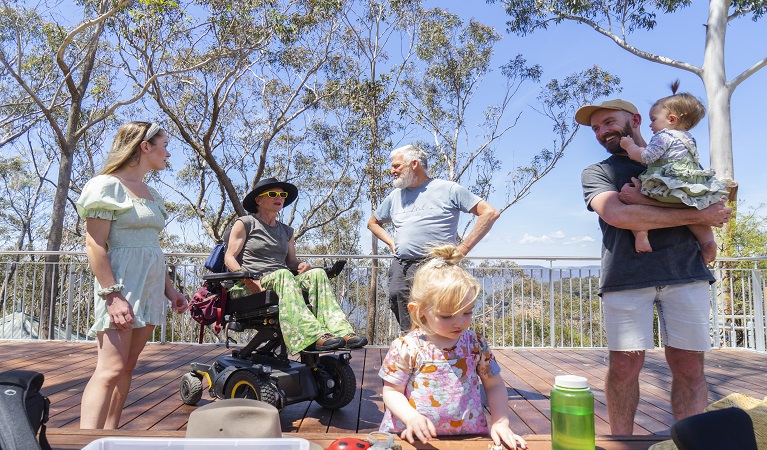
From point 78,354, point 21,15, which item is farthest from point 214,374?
point 21,15

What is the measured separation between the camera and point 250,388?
2.82 metres

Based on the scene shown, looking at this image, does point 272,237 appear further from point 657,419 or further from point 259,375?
point 657,419

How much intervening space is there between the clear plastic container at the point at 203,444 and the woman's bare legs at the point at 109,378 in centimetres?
118

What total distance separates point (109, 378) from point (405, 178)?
1.82 metres

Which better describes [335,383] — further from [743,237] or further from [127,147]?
[743,237]

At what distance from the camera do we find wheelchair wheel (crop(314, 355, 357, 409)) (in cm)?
302

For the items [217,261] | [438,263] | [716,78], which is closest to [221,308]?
[217,261]

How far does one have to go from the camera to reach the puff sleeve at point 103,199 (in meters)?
1.81

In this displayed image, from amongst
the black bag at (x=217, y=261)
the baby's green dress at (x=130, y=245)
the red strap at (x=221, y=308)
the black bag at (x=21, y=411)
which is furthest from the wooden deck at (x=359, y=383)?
the black bag at (x=217, y=261)

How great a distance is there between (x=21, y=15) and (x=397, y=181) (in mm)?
12701

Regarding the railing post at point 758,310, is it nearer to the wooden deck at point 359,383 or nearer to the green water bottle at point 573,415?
the wooden deck at point 359,383

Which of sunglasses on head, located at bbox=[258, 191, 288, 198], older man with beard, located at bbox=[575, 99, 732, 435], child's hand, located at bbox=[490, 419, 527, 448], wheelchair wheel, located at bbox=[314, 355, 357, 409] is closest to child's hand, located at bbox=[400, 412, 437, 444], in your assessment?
child's hand, located at bbox=[490, 419, 527, 448]

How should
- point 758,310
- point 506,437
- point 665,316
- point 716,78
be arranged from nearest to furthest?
point 506,437 < point 665,316 < point 758,310 < point 716,78

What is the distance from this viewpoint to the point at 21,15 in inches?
463
